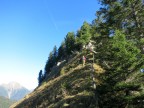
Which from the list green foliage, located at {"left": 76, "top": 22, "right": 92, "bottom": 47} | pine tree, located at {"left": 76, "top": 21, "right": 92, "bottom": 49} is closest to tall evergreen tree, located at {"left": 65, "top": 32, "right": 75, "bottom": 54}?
pine tree, located at {"left": 76, "top": 21, "right": 92, "bottom": 49}

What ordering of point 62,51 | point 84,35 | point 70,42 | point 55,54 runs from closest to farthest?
1. point 84,35
2. point 70,42
3. point 62,51
4. point 55,54

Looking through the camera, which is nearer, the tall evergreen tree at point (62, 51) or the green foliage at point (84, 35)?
the green foliage at point (84, 35)

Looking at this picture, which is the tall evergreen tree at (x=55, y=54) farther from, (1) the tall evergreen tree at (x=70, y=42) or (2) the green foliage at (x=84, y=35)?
(2) the green foliage at (x=84, y=35)

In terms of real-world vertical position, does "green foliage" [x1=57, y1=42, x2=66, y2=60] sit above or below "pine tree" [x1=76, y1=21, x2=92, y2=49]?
above

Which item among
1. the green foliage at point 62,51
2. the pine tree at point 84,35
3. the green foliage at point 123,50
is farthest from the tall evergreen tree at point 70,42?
the green foliage at point 123,50

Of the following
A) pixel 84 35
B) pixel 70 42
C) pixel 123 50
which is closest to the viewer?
pixel 123 50

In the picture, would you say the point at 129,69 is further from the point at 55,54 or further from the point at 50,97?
the point at 55,54

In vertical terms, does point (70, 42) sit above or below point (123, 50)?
above

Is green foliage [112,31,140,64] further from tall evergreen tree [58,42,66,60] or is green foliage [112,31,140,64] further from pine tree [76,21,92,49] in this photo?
tall evergreen tree [58,42,66,60]

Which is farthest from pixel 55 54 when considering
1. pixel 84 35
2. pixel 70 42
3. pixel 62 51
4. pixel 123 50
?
pixel 123 50

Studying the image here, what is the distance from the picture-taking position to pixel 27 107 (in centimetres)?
6200

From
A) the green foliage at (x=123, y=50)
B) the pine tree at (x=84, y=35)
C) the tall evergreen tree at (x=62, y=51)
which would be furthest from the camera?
the tall evergreen tree at (x=62, y=51)

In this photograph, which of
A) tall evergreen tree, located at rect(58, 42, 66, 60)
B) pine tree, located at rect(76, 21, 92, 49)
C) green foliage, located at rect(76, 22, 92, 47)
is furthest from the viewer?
tall evergreen tree, located at rect(58, 42, 66, 60)

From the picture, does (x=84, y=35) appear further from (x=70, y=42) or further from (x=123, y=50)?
(x=123, y=50)
